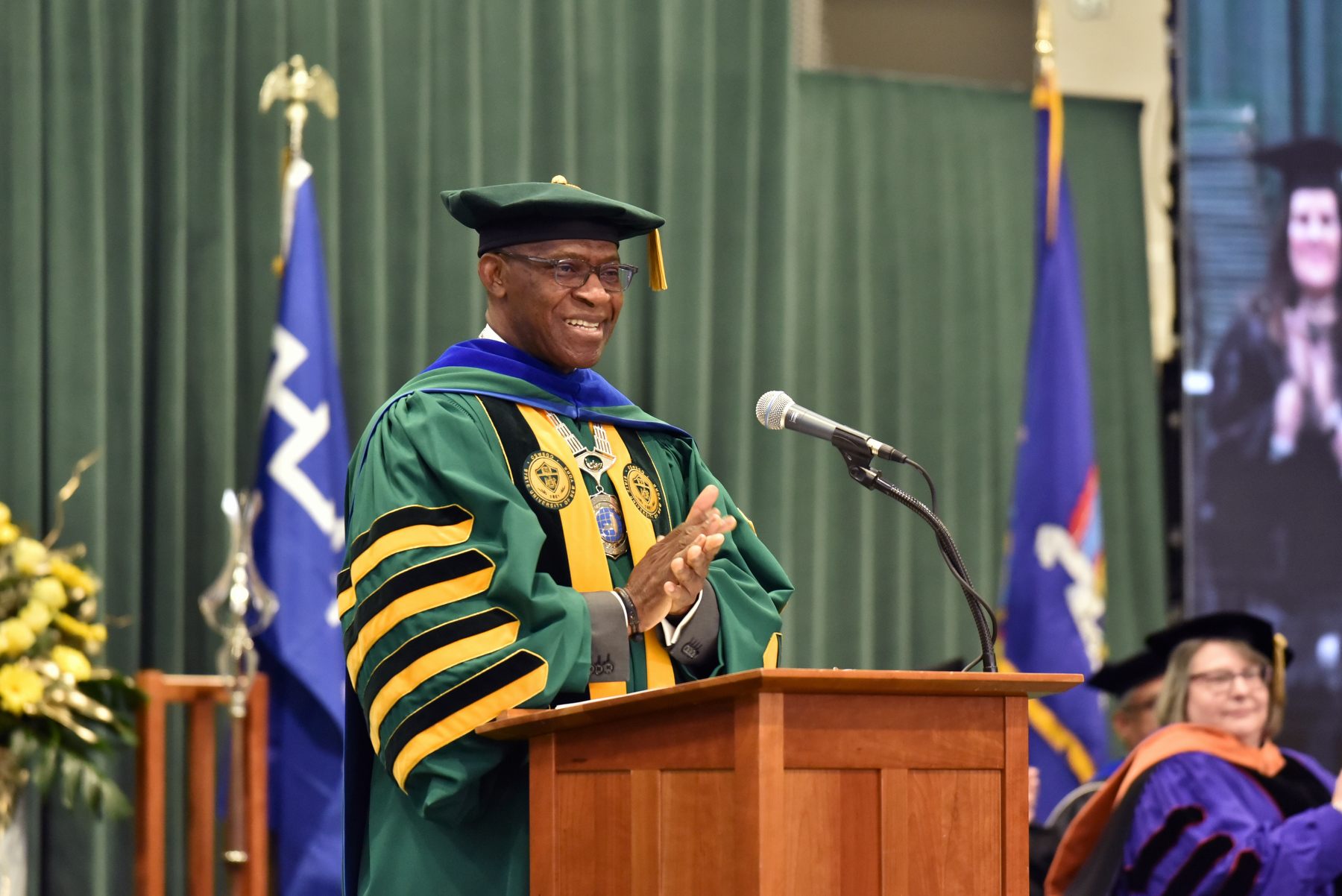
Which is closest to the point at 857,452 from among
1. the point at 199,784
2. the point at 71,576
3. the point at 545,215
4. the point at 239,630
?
the point at 545,215

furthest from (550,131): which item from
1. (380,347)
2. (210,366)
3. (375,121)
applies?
(210,366)

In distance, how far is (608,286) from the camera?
2.50 metres

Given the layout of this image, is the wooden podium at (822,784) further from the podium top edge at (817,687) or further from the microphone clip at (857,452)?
the microphone clip at (857,452)

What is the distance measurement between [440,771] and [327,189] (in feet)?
11.9

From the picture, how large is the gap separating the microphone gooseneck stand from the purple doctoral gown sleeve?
1.94 meters

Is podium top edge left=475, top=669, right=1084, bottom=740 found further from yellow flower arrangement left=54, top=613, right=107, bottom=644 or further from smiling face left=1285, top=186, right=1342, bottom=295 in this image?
smiling face left=1285, top=186, right=1342, bottom=295

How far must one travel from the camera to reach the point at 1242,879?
3746 millimetres

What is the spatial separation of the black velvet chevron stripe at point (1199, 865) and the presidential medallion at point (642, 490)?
198 centimetres

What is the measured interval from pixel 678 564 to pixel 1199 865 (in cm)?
219

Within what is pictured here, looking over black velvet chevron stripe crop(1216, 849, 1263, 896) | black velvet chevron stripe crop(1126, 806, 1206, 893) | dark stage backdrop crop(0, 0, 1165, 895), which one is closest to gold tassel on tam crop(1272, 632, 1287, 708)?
black velvet chevron stripe crop(1126, 806, 1206, 893)

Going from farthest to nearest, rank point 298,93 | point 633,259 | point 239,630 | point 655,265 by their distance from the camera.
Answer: point 633,259, point 298,93, point 239,630, point 655,265

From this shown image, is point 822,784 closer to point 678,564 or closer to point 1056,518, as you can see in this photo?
point 678,564

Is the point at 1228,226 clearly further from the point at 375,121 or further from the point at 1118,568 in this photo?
the point at 375,121

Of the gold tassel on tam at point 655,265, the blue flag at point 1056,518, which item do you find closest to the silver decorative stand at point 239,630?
the gold tassel on tam at point 655,265
